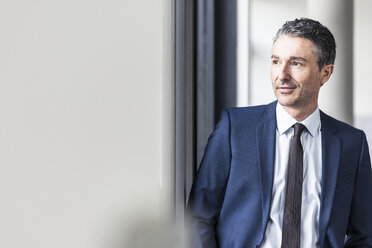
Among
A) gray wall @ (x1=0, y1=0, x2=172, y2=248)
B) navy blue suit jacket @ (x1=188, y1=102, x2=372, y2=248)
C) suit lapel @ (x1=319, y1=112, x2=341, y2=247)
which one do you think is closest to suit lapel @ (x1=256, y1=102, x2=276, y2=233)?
navy blue suit jacket @ (x1=188, y1=102, x2=372, y2=248)

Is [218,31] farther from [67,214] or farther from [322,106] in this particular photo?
[67,214]

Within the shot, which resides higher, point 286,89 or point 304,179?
point 286,89

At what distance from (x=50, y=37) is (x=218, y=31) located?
1.60 feet

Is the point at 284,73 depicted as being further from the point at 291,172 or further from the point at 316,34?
the point at 291,172

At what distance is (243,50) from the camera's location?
1.09 m

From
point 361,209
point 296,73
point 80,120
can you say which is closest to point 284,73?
point 296,73

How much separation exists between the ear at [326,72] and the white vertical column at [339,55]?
1 cm

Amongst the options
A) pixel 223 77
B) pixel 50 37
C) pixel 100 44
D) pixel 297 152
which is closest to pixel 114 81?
pixel 100 44

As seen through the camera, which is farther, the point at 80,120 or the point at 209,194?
the point at 209,194

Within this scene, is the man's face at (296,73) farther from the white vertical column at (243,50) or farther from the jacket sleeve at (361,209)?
the jacket sleeve at (361,209)

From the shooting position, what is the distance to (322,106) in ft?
3.48

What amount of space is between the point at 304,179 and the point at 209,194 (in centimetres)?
22

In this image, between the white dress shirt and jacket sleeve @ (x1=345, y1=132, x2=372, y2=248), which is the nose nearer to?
the white dress shirt

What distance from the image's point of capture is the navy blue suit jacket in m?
1.02
